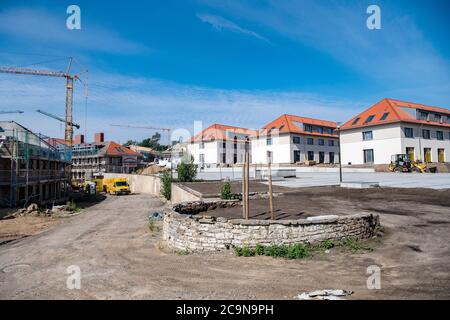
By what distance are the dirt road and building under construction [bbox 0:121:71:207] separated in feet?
55.1

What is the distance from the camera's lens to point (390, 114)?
131 feet

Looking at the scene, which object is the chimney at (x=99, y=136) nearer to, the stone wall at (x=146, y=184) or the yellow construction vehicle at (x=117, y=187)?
the stone wall at (x=146, y=184)

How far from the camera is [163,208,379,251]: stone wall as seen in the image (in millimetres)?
8625

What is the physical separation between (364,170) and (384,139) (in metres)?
6.49

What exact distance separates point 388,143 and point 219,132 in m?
30.0

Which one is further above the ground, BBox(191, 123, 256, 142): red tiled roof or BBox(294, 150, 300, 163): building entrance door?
BBox(191, 123, 256, 142): red tiled roof

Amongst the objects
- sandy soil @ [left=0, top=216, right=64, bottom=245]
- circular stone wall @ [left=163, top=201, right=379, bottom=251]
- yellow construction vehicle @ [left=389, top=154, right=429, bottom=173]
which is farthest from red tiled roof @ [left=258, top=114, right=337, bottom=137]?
circular stone wall @ [left=163, top=201, right=379, bottom=251]

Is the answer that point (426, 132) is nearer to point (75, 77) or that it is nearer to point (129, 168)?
point (129, 168)

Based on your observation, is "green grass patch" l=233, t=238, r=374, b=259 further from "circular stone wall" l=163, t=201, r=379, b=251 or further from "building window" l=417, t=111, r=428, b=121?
"building window" l=417, t=111, r=428, b=121

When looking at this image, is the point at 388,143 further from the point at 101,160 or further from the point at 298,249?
the point at 101,160

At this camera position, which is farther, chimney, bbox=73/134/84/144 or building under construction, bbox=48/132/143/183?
chimney, bbox=73/134/84/144

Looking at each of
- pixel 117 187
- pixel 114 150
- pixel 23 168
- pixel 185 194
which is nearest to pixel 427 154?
pixel 185 194
